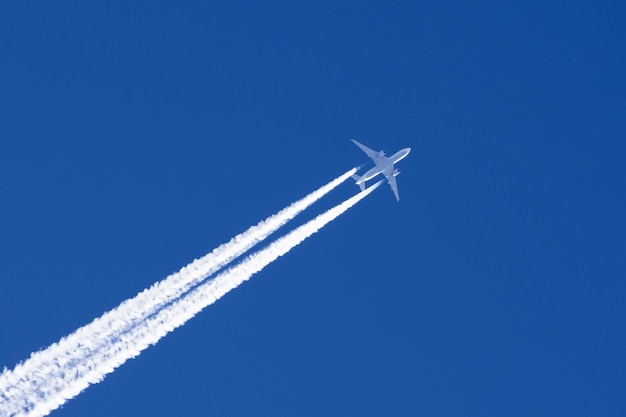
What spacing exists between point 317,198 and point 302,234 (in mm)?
7363

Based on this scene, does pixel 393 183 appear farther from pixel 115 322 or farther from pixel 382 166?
pixel 115 322

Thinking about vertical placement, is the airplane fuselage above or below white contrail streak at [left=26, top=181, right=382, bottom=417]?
above

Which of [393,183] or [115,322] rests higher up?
[393,183]

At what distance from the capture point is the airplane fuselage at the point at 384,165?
15088 cm

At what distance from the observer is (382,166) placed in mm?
153875

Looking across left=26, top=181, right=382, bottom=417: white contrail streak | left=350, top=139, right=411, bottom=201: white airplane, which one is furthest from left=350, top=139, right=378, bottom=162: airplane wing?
left=26, top=181, right=382, bottom=417: white contrail streak

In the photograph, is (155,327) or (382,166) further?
(382,166)

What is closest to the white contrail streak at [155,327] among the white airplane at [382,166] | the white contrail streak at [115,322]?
the white contrail streak at [115,322]

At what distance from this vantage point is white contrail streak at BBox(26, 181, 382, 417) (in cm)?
10681

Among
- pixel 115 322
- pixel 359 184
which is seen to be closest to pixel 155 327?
pixel 115 322

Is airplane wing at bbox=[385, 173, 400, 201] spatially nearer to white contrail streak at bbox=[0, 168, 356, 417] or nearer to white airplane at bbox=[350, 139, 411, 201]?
white airplane at bbox=[350, 139, 411, 201]

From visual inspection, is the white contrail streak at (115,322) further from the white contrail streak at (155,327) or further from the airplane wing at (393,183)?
the airplane wing at (393,183)

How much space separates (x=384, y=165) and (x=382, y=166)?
18.4 inches

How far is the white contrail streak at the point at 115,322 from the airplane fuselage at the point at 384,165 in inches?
728
